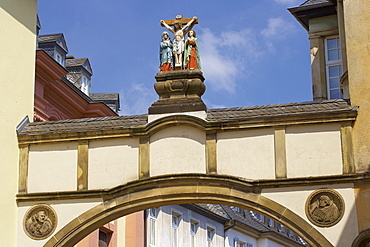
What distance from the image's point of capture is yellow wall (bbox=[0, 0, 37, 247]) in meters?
Answer: 18.3

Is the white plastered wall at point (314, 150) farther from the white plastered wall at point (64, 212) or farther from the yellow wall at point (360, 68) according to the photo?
the white plastered wall at point (64, 212)

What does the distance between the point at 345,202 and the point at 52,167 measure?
17.9 ft

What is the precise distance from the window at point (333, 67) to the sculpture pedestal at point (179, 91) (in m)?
5.61

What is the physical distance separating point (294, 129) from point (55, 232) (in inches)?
187

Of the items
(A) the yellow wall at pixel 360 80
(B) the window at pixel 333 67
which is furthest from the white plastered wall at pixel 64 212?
(B) the window at pixel 333 67

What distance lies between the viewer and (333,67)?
916 inches

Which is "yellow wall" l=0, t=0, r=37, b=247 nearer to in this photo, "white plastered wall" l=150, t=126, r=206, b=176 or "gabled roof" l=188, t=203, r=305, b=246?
"white plastered wall" l=150, t=126, r=206, b=176

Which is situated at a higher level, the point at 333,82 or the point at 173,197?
the point at 333,82

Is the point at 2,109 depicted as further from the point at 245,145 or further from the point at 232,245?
the point at 232,245

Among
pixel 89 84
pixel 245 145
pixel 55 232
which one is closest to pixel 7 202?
pixel 55 232

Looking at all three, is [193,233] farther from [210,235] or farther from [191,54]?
[191,54]

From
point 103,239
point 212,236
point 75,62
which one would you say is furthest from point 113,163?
point 212,236

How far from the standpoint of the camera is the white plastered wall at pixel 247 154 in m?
17.5

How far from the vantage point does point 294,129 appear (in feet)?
57.5
